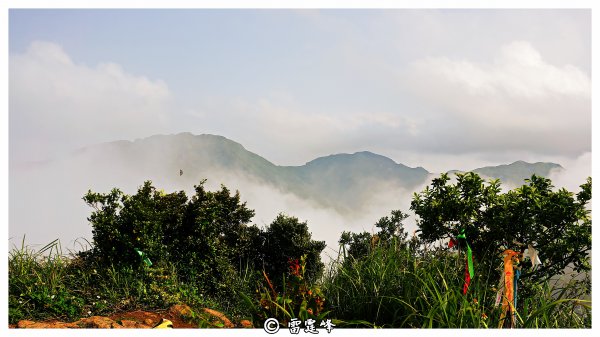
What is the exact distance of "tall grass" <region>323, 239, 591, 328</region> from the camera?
5129 mm

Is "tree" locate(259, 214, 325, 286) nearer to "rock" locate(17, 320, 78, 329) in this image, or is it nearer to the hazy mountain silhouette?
the hazy mountain silhouette

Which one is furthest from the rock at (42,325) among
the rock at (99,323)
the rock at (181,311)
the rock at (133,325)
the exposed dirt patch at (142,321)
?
the rock at (181,311)

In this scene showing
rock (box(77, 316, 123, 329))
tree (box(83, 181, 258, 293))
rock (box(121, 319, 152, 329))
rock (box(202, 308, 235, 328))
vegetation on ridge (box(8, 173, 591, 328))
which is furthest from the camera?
tree (box(83, 181, 258, 293))

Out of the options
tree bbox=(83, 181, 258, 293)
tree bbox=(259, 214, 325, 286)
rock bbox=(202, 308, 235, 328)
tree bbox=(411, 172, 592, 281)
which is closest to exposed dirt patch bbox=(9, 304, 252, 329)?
rock bbox=(202, 308, 235, 328)

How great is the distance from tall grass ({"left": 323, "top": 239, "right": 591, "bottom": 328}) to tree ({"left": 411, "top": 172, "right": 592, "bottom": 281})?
1006 millimetres

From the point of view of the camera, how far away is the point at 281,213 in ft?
29.5

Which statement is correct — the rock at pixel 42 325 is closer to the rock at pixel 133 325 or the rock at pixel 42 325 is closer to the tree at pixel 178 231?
the rock at pixel 133 325

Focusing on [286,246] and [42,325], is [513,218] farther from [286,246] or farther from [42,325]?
[42,325]

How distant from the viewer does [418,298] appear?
17.4 ft

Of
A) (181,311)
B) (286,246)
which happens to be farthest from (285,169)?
(181,311)

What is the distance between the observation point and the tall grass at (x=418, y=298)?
16.8 ft

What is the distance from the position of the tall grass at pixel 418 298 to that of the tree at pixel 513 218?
101 centimetres
